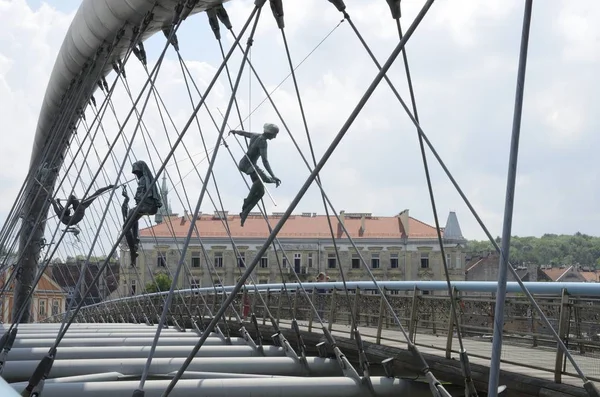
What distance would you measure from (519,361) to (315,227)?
6500 centimetres

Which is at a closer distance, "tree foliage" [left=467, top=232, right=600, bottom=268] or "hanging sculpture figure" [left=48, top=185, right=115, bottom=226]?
"hanging sculpture figure" [left=48, top=185, right=115, bottom=226]

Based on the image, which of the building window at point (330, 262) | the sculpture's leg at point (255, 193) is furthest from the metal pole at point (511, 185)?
the building window at point (330, 262)

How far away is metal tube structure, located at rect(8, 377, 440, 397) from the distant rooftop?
57.7 m

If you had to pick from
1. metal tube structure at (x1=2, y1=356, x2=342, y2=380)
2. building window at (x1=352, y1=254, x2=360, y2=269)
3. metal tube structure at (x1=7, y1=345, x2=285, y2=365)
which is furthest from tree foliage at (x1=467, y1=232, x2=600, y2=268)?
metal tube structure at (x1=2, y1=356, x2=342, y2=380)

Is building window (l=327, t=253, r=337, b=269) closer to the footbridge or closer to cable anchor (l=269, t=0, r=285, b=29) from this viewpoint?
the footbridge

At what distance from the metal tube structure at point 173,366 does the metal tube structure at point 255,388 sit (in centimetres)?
143

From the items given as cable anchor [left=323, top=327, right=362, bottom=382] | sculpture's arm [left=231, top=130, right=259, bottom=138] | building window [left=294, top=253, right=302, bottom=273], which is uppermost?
sculpture's arm [left=231, top=130, right=259, bottom=138]

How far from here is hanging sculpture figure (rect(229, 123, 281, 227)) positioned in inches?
504

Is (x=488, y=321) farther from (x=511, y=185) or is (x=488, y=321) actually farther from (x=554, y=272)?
Answer: (x=554, y=272)

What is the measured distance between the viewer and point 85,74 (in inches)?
834

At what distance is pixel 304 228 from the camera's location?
7312 cm

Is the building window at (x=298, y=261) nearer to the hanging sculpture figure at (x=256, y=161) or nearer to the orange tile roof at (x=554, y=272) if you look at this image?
the orange tile roof at (x=554, y=272)

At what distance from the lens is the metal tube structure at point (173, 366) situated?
10.6 m

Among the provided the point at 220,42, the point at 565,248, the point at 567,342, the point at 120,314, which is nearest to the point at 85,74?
the point at 220,42
